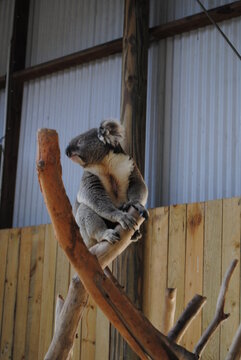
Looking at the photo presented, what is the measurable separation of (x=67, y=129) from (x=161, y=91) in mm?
1260

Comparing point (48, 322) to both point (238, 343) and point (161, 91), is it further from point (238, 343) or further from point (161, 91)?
point (238, 343)

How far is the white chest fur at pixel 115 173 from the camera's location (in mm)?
3930

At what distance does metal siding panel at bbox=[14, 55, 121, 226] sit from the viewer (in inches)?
291

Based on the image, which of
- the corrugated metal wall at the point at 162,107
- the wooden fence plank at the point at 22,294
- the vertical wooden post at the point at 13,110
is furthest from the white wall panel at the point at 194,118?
the vertical wooden post at the point at 13,110

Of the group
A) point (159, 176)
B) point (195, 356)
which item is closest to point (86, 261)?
point (195, 356)

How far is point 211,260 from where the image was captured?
547cm

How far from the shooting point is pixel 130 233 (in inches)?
125

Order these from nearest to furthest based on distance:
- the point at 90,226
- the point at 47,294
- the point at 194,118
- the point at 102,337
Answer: the point at 90,226, the point at 102,337, the point at 194,118, the point at 47,294

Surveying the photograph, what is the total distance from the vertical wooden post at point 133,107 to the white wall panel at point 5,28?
7.66 ft

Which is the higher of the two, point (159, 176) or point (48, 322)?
point (159, 176)

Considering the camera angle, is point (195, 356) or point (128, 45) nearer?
point (195, 356)

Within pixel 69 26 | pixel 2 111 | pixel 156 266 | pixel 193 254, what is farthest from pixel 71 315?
pixel 2 111

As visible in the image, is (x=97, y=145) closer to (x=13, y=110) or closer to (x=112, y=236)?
(x=112, y=236)

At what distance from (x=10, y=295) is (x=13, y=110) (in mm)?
2249
